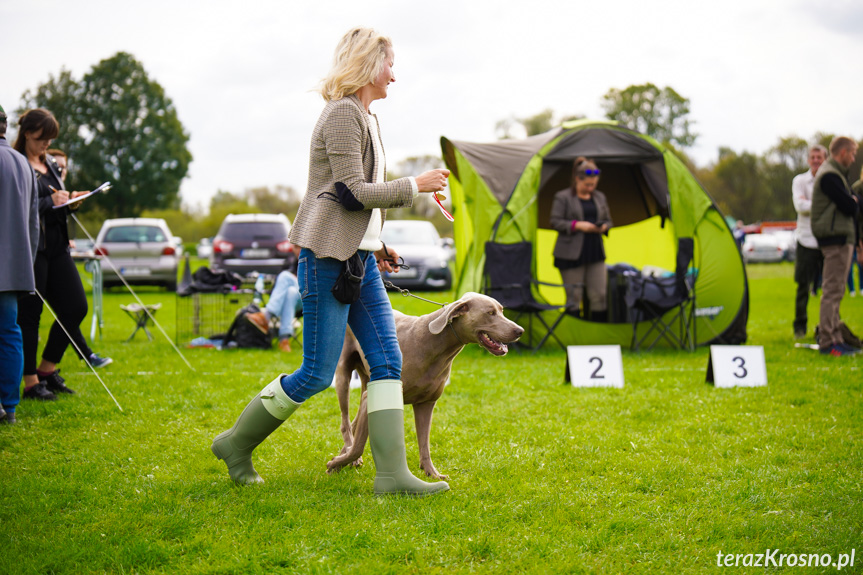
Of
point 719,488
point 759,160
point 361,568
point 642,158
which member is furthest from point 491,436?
point 759,160

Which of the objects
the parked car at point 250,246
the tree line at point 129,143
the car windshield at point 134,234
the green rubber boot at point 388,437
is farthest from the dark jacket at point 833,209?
the tree line at point 129,143

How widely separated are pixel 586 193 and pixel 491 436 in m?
4.16

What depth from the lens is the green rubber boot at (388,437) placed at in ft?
10.5

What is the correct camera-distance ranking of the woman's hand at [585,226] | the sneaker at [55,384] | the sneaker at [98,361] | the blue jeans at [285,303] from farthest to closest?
1. the blue jeans at [285,303]
2. the woman's hand at [585,226]
3. the sneaker at [98,361]
4. the sneaker at [55,384]

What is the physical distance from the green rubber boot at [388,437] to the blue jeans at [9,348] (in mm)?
2602

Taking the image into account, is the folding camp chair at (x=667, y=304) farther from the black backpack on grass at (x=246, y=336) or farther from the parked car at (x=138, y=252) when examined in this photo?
the parked car at (x=138, y=252)

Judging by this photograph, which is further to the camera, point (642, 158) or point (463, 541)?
point (642, 158)

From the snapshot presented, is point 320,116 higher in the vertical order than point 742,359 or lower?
higher

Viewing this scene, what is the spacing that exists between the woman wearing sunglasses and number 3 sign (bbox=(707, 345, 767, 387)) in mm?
1896

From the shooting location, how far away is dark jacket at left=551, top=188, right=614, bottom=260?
7699 mm

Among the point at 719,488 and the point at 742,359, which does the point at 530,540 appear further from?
the point at 742,359

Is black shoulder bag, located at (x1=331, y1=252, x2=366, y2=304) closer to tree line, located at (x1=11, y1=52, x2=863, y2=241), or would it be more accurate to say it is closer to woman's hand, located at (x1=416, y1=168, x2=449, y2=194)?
woman's hand, located at (x1=416, y1=168, x2=449, y2=194)

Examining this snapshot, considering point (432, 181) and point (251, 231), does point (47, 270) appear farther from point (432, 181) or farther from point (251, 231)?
point (251, 231)

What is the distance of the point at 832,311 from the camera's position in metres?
7.20
